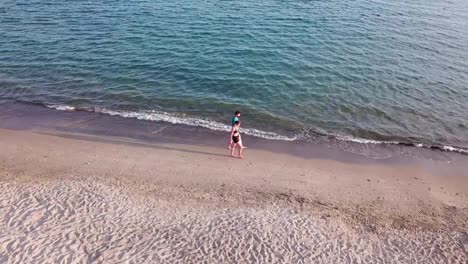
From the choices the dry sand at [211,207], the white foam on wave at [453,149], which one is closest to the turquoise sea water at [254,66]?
the white foam on wave at [453,149]

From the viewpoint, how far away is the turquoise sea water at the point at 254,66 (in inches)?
927

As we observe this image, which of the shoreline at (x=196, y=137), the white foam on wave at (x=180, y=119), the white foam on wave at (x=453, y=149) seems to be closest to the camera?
the shoreline at (x=196, y=137)

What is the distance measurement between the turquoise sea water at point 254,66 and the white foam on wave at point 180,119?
108mm

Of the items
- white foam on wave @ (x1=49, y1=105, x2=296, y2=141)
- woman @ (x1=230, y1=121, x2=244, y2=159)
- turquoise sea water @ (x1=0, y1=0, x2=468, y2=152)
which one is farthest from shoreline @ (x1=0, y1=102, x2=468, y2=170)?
woman @ (x1=230, y1=121, x2=244, y2=159)

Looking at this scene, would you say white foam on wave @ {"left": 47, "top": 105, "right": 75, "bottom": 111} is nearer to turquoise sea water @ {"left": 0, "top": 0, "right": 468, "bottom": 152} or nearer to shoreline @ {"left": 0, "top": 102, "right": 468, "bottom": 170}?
turquoise sea water @ {"left": 0, "top": 0, "right": 468, "bottom": 152}

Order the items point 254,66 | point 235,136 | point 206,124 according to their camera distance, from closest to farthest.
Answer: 1. point 235,136
2. point 206,124
3. point 254,66

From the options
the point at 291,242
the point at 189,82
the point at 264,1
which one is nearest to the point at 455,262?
the point at 291,242

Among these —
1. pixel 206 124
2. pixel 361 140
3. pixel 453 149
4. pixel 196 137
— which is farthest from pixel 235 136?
pixel 453 149

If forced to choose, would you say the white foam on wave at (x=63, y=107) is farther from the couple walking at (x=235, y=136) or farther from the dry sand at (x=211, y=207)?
the couple walking at (x=235, y=136)

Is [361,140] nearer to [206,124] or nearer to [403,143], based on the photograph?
[403,143]

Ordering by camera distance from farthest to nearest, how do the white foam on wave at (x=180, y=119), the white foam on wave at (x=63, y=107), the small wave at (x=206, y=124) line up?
the white foam on wave at (x=63, y=107) < the white foam on wave at (x=180, y=119) < the small wave at (x=206, y=124)

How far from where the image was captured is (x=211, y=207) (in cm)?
1512

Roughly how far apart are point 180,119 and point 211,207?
8966 millimetres

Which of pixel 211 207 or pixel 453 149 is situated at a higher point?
pixel 453 149
